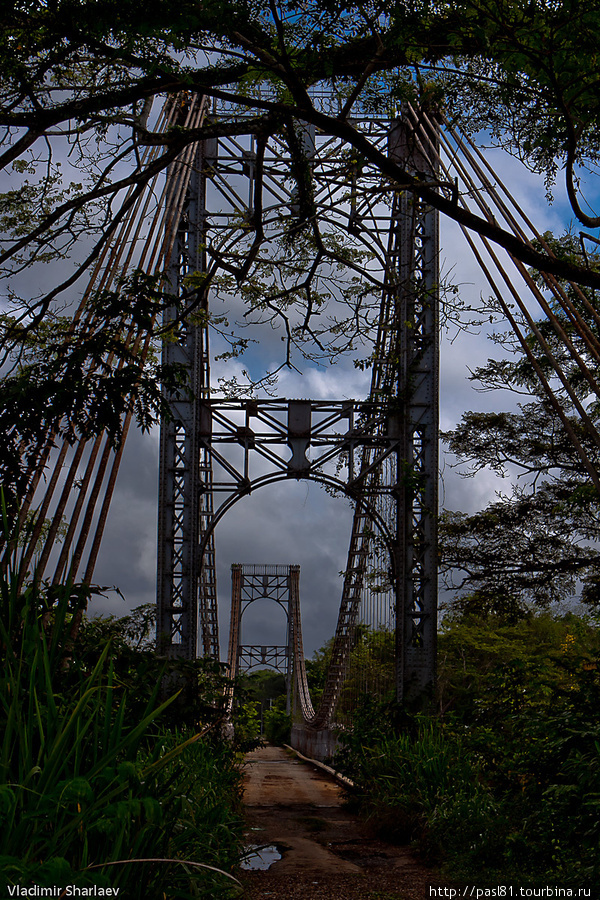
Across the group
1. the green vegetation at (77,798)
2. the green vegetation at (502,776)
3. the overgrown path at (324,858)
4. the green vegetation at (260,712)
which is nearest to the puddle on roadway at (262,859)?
the overgrown path at (324,858)

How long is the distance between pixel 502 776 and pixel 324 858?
4.61ft

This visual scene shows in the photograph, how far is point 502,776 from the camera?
16.9 ft

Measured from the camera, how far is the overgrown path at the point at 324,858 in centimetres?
450

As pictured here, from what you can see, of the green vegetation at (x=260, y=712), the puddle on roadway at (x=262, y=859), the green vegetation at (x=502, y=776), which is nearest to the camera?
the green vegetation at (x=502, y=776)

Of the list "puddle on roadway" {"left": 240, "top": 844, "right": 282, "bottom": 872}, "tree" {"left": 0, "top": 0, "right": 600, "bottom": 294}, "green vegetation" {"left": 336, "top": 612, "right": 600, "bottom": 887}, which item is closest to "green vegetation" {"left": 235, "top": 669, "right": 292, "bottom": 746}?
"green vegetation" {"left": 336, "top": 612, "right": 600, "bottom": 887}

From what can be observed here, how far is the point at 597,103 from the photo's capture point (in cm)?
419

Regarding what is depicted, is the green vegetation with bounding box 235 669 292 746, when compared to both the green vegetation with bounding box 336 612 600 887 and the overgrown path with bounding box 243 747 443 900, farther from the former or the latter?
the green vegetation with bounding box 336 612 600 887

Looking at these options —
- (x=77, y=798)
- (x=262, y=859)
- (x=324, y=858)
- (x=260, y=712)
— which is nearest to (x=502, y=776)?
(x=324, y=858)

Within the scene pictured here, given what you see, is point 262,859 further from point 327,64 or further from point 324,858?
point 327,64

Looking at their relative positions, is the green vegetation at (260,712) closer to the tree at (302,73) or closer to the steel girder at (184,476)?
the steel girder at (184,476)

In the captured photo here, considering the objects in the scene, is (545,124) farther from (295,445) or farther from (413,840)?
(295,445)

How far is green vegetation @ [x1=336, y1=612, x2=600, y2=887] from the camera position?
3721 millimetres

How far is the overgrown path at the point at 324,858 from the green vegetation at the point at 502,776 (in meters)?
0.23

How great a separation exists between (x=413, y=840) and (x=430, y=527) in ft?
14.7
